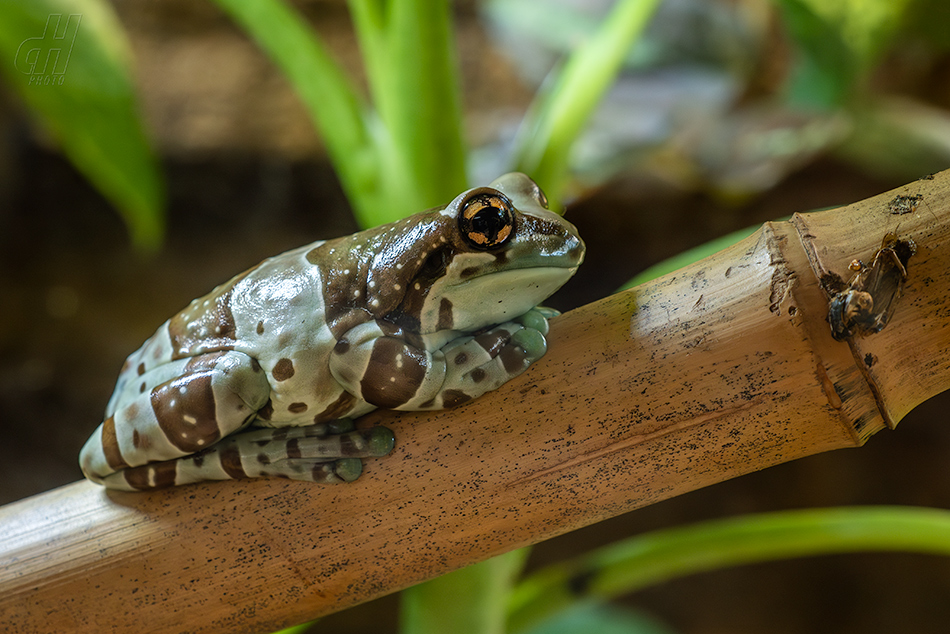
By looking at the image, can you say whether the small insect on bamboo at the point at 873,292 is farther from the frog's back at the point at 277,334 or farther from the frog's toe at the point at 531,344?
the frog's back at the point at 277,334

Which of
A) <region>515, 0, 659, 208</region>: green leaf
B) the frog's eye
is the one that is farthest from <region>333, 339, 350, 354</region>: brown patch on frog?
<region>515, 0, 659, 208</region>: green leaf

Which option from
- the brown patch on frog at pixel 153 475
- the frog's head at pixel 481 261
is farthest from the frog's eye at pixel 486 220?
the brown patch on frog at pixel 153 475

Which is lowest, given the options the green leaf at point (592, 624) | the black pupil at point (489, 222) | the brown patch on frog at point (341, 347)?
the green leaf at point (592, 624)

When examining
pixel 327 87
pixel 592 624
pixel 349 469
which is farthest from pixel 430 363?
pixel 592 624

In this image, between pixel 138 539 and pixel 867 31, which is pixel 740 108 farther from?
pixel 138 539

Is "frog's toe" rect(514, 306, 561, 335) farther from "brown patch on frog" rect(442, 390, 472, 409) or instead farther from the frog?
"brown patch on frog" rect(442, 390, 472, 409)

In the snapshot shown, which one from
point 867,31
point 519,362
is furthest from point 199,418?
point 867,31
